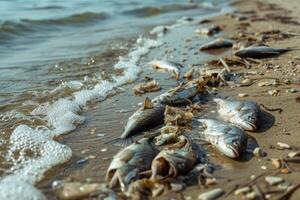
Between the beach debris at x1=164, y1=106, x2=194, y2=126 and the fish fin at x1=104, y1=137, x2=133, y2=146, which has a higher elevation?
the beach debris at x1=164, y1=106, x2=194, y2=126

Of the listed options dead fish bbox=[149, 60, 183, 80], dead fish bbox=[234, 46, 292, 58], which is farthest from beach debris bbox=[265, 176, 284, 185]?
dead fish bbox=[234, 46, 292, 58]

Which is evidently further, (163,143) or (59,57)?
(59,57)

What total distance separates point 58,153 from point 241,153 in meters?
1.87

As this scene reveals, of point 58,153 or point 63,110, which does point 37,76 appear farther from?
point 58,153

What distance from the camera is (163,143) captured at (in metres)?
4.81

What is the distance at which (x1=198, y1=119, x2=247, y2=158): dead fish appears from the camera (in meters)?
4.36

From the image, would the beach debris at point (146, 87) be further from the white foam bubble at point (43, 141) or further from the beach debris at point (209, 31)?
the beach debris at point (209, 31)

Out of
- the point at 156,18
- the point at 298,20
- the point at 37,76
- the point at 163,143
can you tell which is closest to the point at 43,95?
the point at 37,76

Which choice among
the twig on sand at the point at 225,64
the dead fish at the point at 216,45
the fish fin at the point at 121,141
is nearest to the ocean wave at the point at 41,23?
the dead fish at the point at 216,45

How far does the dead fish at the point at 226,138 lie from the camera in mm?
4363

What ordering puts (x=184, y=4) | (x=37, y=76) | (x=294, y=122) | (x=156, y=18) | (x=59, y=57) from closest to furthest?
(x=294, y=122), (x=37, y=76), (x=59, y=57), (x=156, y=18), (x=184, y=4)

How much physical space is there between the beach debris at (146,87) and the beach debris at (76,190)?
3.03m

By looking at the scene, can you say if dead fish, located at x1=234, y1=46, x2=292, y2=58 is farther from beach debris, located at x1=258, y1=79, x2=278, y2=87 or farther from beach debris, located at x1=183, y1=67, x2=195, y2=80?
beach debris, located at x1=258, y1=79, x2=278, y2=87

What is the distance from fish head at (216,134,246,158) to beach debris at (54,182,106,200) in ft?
4.10
